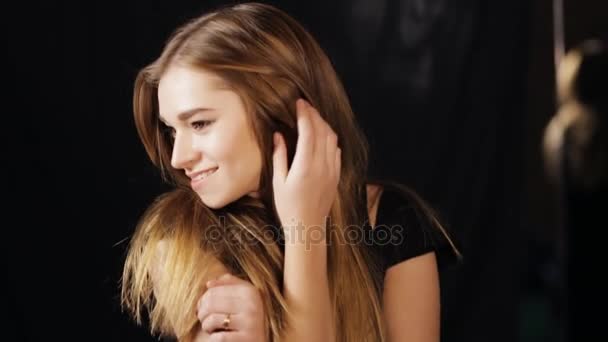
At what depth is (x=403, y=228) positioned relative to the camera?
46.1 inches

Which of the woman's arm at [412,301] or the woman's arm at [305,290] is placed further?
the woman's arm at [412,301]

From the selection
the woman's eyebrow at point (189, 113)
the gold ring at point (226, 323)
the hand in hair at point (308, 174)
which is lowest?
the gold ring at point (226, 323)

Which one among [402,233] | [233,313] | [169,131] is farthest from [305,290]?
[169,131]

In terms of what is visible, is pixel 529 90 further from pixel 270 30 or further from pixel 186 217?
pixel 186 217

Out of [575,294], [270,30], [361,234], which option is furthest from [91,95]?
[575,294]

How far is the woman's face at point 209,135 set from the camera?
1.06 metres

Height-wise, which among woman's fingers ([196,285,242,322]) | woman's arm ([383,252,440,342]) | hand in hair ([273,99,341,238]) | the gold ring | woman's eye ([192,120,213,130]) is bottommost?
woman's arm ([383,252,440,342])

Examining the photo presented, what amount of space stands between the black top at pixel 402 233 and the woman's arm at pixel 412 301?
15mm

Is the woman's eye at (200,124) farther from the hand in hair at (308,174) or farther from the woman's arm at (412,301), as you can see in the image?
the woman's arm at (412,301)

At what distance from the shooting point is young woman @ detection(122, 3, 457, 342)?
104 cm

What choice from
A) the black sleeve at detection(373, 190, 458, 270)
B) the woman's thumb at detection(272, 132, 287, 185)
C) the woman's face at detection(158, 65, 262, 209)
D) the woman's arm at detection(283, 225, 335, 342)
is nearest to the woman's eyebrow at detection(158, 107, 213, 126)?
the woman's face at detection(158, 65, 262, 209)

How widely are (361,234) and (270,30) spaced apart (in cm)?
33

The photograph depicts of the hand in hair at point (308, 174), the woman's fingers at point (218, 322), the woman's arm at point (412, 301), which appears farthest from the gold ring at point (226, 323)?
the woman's arm at point (412, 301)

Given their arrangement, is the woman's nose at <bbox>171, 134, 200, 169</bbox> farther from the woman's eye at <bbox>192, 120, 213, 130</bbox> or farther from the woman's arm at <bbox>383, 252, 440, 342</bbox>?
the woman's arm at <bbox>383, 252, 440, 342</bbox>
